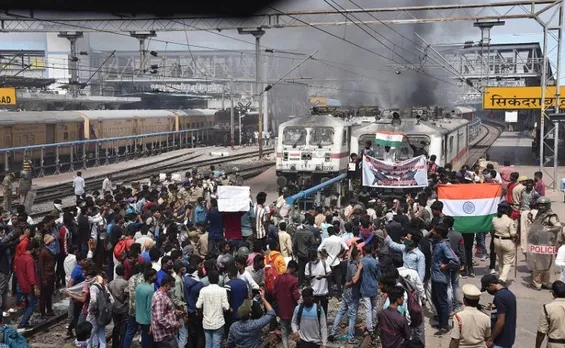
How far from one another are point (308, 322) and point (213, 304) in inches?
40.7

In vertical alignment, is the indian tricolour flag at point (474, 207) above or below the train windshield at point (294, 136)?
below

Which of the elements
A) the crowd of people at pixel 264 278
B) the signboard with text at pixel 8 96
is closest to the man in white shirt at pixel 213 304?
the crowd of people at pixel 264 278

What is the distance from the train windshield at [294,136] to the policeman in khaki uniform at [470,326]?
1499 centimetres

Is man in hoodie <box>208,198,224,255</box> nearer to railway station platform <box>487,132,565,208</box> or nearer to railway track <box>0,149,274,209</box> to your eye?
railway station platform <box>487,132,565,208</box>

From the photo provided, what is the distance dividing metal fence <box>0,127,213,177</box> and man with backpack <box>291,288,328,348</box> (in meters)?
19.5

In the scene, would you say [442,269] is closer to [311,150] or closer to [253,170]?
[311,150]

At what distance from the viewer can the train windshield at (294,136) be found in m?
20.6

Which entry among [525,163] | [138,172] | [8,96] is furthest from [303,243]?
[525,163]

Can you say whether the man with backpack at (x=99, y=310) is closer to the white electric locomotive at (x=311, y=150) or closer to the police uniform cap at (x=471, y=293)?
the police uniform cap at (x=471, y=293)

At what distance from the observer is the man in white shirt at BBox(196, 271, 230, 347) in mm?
6977

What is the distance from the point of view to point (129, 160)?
1362 inches

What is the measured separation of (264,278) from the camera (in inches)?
322

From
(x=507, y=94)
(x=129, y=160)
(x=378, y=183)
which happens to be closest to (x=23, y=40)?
(x=129, y=160)

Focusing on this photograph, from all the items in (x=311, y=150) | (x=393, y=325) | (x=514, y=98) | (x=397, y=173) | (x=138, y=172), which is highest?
(x=514, y=98)
